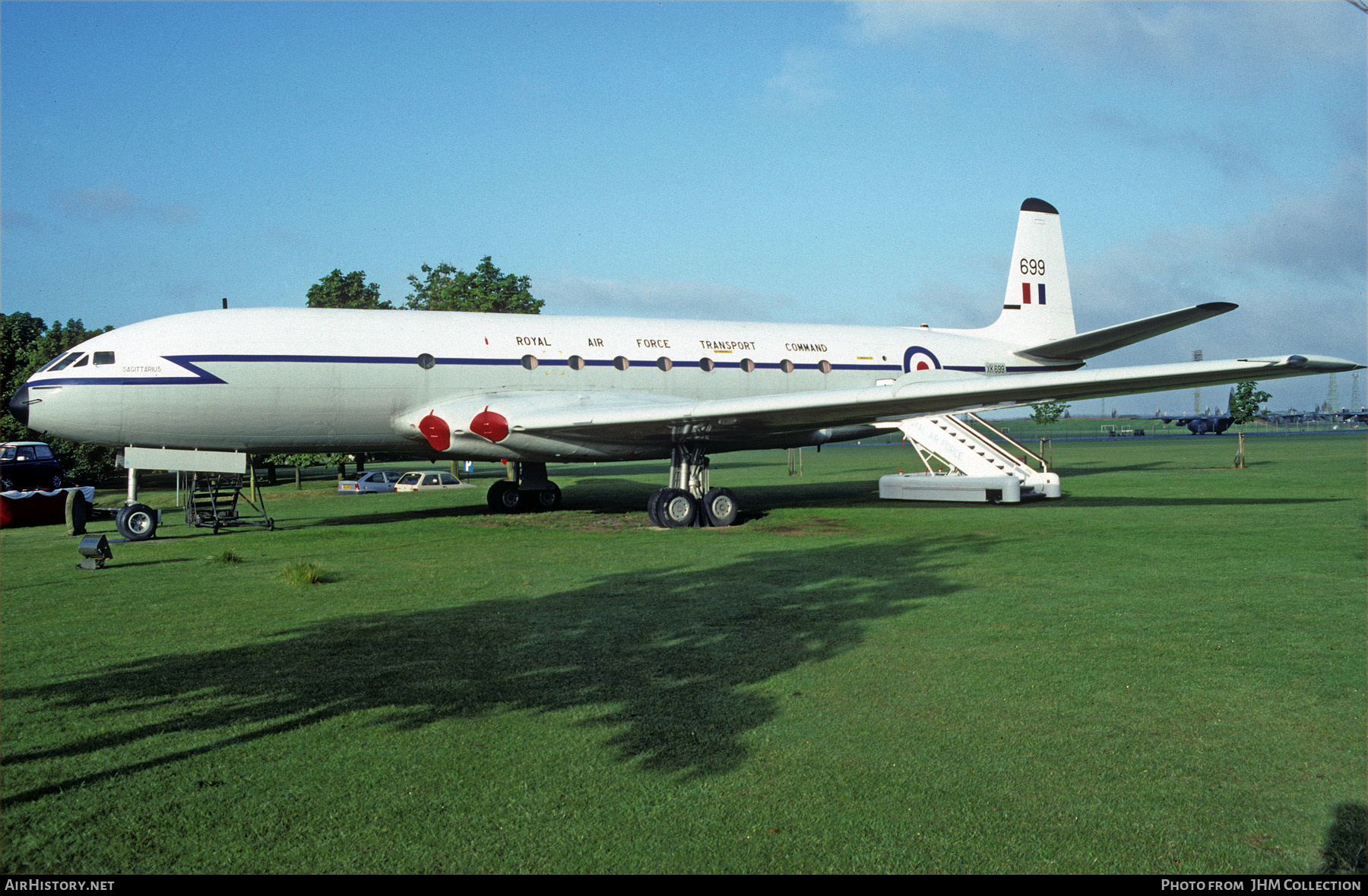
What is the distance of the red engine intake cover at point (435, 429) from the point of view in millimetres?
17516

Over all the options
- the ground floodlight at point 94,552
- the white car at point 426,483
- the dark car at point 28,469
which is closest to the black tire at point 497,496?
the ground floodlight at point 94,552

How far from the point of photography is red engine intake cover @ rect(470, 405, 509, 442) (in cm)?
1759

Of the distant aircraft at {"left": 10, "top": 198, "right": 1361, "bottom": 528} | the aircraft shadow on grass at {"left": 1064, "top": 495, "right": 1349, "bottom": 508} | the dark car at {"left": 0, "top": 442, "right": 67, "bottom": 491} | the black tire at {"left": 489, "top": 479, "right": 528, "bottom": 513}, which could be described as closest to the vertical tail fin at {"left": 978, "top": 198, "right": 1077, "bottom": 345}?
the distant aircraft at {"left": 10, "top": 198, "right": 1361, "bottom": 528}

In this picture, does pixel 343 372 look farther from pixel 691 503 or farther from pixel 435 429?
pixel 691 503

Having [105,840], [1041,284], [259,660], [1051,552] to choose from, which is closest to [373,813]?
[105,840]

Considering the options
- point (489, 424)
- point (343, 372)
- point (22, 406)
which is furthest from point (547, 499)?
point (22, 406)

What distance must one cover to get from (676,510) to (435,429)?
192 inches

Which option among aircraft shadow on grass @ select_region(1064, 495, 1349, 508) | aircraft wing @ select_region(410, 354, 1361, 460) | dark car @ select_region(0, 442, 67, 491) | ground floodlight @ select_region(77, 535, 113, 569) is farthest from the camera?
dark car @ select_region(0, 442, 67, 491)

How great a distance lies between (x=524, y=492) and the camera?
21.8m

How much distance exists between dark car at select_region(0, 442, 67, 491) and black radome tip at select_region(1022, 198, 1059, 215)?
28.6 m

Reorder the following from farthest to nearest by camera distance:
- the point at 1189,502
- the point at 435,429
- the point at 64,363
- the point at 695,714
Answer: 1. the point at 1189,502
2. the point at 435,429
3. the point at 64,363
4. the point at 695,714

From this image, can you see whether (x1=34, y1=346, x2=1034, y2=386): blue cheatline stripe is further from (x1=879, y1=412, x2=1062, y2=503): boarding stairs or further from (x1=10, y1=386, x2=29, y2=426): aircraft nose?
(x1=879, y1=412, x2=1062, y2=503): boarding stairs

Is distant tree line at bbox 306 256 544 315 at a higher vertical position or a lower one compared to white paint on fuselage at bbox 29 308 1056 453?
higher

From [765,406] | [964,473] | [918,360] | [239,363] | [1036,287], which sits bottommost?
[964,473]
